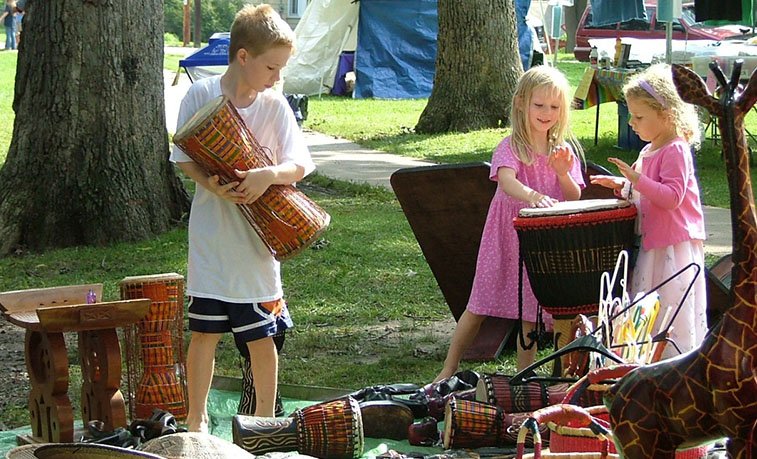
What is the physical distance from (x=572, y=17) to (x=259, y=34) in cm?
3074

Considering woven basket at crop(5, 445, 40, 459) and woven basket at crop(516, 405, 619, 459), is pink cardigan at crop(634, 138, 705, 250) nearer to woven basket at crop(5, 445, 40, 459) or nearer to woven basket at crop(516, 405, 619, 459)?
woven basket at crop(516, 405, 619, 459)

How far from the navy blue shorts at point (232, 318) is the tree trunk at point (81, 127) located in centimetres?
424

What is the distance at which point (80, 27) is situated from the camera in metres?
8.02

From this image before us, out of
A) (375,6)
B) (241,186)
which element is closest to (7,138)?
(375,6)

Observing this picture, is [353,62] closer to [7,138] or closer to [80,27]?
Result: [7,138]

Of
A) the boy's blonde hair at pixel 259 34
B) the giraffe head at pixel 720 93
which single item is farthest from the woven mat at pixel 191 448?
the boy's blonde hair at pixel 259 34

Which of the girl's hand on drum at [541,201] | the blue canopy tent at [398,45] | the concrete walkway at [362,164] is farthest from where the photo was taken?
the blue canopy tent at [398,45]

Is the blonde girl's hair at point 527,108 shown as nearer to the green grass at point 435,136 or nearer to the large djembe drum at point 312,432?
the large djembe drum at point 312,432

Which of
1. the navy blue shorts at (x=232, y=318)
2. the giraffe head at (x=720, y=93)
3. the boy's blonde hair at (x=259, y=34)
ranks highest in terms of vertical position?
the boy's blonde hair at (x=259, y=34)

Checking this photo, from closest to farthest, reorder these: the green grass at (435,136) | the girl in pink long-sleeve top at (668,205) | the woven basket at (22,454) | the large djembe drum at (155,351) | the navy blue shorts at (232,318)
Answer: the woven basket at (22,454) < the navy blue shorts at (232,318) < the girl in pink long-sleeve top at (668,205) < the large djembe drum at (155,351) < the green grass at (435,136)

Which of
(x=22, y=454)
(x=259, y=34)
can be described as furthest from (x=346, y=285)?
(x=22, y=454)

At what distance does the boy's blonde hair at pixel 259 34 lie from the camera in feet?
13.4

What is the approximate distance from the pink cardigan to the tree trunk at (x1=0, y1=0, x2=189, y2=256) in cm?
479

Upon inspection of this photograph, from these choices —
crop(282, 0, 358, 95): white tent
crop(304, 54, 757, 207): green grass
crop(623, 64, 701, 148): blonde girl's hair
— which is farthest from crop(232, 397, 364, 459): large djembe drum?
crop(282, 0, 358, 95): white tent
